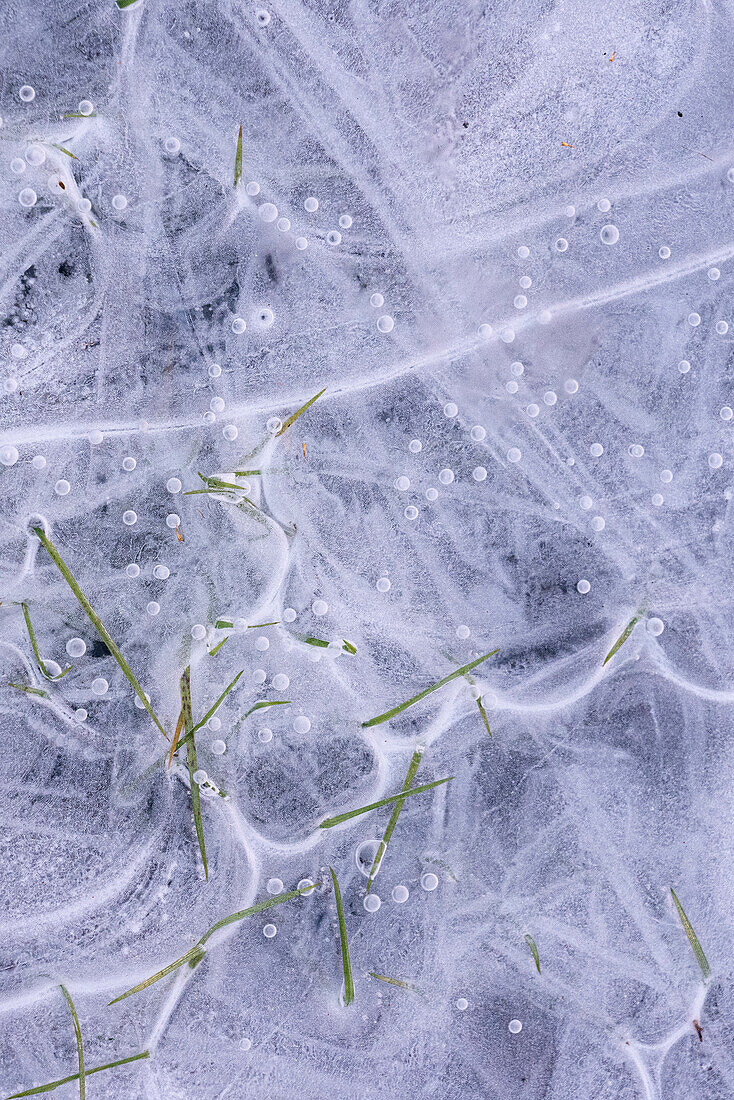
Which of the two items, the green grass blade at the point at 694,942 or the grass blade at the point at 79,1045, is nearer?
the grass blade at the point at 79,1045

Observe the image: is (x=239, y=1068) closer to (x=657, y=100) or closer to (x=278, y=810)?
(x=278, y=810)

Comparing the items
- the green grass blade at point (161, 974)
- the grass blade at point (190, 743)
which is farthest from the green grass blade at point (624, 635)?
the green grass blade at point (161, 974)

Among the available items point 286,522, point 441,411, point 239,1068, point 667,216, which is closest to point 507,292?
point 441,411

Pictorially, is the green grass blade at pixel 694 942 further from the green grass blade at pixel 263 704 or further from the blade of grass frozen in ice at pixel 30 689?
the blade of grass frozen in ice at pixel 30 689

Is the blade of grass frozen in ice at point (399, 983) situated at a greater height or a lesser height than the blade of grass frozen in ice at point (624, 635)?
lesser

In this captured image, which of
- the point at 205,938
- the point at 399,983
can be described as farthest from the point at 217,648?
the point at 399,983

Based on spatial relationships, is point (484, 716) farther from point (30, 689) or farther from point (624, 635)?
point (30, 689)
